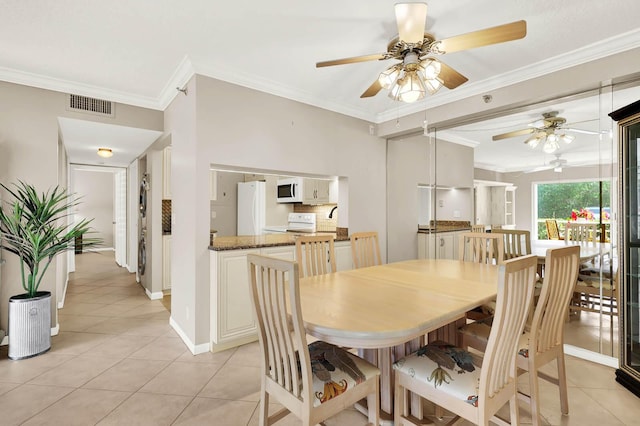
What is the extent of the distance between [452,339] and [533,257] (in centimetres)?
99

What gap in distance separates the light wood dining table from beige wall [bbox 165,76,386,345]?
1.32 m

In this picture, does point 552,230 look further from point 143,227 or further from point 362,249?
point 143,227

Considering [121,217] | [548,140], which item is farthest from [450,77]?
[121,217]

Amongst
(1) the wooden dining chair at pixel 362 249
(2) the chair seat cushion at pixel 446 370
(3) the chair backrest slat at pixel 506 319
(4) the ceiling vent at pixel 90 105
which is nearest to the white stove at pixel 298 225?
(1) the wooden dining chair at pixel 362 249

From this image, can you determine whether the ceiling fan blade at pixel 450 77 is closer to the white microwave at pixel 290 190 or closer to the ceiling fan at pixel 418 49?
the ceiling fan at pixel 418 49

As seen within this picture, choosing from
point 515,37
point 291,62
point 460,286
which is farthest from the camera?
point 291,62

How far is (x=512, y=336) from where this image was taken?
1392 millimetres

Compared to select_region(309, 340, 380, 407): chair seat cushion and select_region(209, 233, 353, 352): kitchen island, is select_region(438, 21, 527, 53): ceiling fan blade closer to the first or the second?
select_region(309, 340, 380, 407): chair seat cushion

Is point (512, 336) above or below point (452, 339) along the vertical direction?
above

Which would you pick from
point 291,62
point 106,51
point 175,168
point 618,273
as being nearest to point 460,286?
point 618,273

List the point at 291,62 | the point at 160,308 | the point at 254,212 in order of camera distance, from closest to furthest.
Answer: the point at 291,62 → the point at 160,308 → the point at 254,212

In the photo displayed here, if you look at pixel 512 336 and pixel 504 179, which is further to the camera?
pixel 504 179

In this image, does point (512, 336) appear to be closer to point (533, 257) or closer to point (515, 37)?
point (533, 257)

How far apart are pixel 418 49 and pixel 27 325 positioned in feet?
12.1
